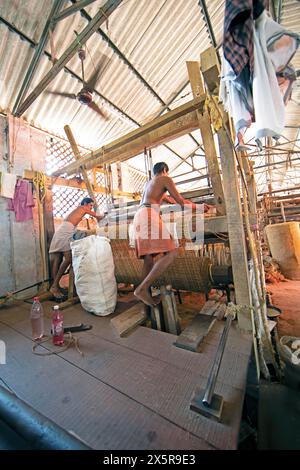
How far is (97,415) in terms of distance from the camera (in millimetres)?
1016

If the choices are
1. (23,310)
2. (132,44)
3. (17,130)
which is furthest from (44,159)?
(23,310)

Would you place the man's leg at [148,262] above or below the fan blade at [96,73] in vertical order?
below

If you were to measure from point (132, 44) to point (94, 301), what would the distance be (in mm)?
4398

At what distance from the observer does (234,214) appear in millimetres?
1789

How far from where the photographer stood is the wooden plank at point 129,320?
1.88 meters

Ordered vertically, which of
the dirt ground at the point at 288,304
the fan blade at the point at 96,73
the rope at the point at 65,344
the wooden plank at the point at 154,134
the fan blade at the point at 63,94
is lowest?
the dirt ground at the point at 288,304

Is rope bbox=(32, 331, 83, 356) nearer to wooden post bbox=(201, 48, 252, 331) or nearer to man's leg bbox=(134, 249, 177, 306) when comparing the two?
man's leg bbox=(134, 249, 177, 306)

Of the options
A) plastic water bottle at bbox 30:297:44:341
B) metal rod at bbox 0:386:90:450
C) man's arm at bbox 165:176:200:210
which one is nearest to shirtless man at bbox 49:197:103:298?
plastic water bottle at bbox 30:297:44:341

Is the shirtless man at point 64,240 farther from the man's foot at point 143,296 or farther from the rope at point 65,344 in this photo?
the man's foot at point 143,296

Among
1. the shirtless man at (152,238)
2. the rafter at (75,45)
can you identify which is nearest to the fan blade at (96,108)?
the rafter at (75,45)

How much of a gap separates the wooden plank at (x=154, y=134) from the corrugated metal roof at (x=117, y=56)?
1.78 metres

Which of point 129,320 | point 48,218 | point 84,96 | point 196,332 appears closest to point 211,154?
point 196,332

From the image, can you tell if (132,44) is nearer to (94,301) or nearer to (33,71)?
(33,71)

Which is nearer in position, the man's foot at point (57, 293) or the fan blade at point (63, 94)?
the man's foot at point (57, 293)
